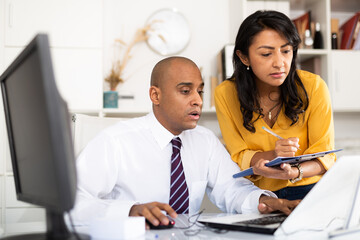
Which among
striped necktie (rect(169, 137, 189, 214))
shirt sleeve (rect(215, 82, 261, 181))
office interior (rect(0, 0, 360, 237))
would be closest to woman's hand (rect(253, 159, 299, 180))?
shirt sleeve (rect(215, 82, 261, 181))

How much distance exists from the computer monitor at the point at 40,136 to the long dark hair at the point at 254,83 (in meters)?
1.03

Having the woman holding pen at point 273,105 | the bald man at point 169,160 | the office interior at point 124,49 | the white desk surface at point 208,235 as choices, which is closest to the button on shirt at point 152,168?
the bald man at point 169,160

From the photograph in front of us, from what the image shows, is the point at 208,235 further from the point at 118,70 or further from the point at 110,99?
the point at 118,70

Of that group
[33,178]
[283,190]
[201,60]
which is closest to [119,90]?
[201,60]

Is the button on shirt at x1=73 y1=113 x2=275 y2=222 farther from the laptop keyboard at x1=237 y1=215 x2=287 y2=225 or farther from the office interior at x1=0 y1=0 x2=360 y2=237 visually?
the office interior at x1=0 y1=0 x2=360 y2=237

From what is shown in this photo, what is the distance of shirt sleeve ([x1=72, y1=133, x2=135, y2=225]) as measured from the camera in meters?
1.15

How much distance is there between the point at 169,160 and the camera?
153cm

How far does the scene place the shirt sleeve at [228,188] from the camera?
1344 millimetres

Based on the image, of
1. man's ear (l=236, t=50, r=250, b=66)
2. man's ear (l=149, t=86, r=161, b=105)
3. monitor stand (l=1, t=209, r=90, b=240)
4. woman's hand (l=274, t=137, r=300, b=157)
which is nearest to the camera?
monitor stand (l=1, t=209, r=90, b=240)

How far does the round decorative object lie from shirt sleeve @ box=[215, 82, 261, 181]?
4.72 ft

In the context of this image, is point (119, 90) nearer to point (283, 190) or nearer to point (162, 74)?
point (162, 74)

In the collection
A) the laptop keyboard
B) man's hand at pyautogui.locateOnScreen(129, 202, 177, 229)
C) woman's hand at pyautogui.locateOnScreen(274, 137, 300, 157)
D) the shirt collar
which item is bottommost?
the laptop keyboard

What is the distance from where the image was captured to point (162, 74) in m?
1.59

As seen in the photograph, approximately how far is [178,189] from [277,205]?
377 mm
